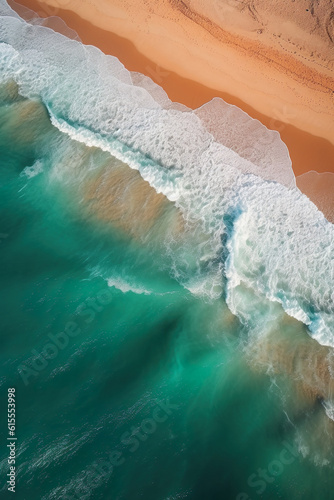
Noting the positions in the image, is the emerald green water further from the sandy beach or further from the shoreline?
the sandy beach

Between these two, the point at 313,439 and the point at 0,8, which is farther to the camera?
the point at 0,8

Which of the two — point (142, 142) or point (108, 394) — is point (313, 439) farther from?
point (142, 142)

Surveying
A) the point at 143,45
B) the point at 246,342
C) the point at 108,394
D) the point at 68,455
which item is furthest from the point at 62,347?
the point at 143,45

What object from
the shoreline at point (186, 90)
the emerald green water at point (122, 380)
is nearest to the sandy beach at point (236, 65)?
the shoreline at point (186, 90)

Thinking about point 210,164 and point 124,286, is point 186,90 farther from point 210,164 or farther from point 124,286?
point 124,286

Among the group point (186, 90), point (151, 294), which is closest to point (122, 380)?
point (151, 294)
